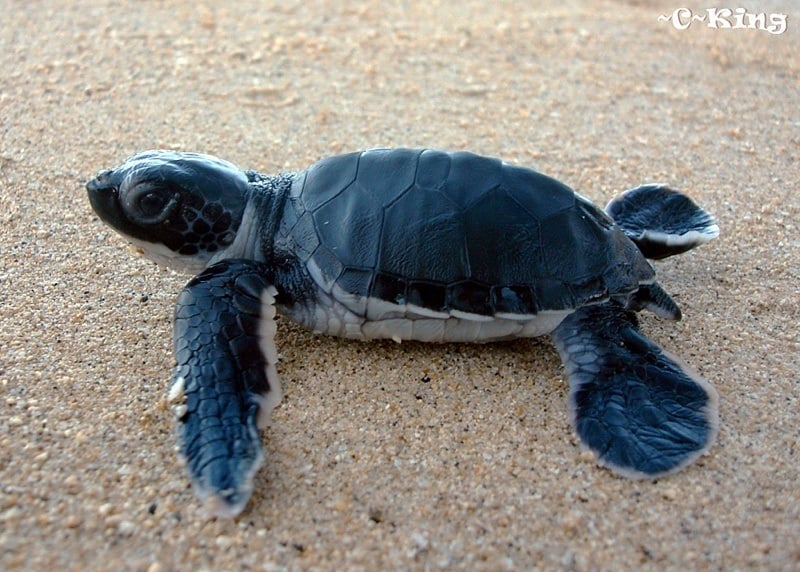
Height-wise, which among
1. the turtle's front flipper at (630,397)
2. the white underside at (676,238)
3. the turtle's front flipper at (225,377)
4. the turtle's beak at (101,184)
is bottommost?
the turtle's front flipper at (630,397)

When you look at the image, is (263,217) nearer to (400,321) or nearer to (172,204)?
(172,204)

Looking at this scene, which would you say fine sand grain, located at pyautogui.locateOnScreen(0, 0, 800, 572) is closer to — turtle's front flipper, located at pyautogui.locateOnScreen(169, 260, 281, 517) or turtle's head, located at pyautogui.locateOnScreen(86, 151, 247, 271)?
turtle's front flipper, located at pyautogui.locateOnScreen(169, 260, 281, 517)

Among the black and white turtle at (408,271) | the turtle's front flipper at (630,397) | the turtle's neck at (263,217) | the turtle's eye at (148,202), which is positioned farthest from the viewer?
the turtle's neck at (263,217)

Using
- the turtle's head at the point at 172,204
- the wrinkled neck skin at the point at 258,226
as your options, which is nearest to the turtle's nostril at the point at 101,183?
the turtle's head at the point at 172,204

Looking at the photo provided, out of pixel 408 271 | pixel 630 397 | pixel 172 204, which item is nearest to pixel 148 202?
pixel 172 204

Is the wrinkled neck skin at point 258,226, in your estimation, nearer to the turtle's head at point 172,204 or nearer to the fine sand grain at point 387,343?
the turtle's head at point 172,204

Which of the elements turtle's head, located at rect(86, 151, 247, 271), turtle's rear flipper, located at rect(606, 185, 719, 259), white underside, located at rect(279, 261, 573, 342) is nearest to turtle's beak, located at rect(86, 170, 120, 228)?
turtle's head, located at rect(86, 151, 247, 271)
